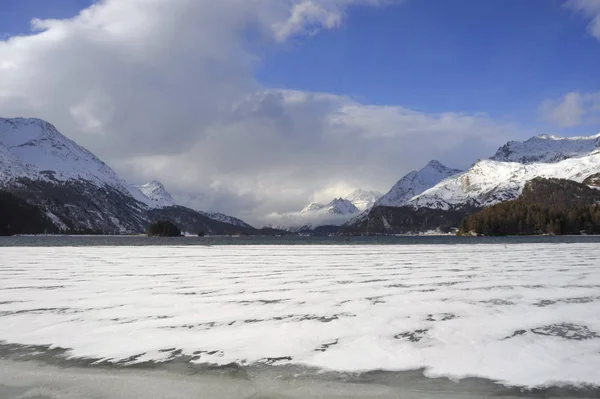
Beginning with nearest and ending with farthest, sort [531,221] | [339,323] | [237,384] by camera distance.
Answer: [237,384], [339,323], [531,221]

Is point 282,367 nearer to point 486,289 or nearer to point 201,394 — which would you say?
point 201,394

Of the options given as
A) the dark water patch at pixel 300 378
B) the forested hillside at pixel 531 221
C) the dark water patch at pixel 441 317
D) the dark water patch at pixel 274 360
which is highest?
the forested hillside at pixel 531 221

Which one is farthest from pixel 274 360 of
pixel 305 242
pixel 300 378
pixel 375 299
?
pixel 305 242

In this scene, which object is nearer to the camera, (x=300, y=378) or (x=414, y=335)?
(x=300, y=378)

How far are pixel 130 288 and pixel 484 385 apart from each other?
13.0 m

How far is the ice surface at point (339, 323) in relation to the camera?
752cm

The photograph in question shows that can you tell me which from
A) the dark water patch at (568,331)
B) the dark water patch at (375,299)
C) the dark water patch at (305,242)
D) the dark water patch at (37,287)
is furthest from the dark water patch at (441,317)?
the dark water patch at (305,242)

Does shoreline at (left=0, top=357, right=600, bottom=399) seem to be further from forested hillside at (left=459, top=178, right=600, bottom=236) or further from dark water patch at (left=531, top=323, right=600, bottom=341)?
forested hillside at (left=459, top=178, right=600, bottom=236)

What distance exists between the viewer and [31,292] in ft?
50.3

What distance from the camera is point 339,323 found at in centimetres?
996

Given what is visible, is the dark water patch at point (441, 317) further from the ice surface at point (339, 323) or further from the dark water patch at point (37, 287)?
the dark water patch at point (37, 287)

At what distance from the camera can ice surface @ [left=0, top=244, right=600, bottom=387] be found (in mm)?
7516

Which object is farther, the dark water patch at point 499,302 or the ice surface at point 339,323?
the dark water patch at point 499,302

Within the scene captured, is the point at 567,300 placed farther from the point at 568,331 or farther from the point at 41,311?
the point at 41,311
